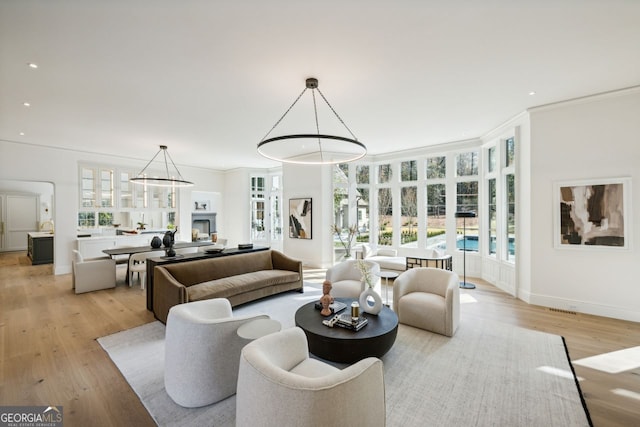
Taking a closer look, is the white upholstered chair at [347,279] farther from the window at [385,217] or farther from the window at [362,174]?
the window at [362,174]

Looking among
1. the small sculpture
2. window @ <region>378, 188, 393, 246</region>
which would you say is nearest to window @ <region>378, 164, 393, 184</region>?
window @ <region>378, 188, 393, 246</region>

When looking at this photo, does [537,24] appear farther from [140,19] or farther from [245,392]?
[245,392]

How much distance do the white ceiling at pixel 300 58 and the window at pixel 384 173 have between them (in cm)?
260

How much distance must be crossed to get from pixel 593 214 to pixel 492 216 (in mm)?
1875

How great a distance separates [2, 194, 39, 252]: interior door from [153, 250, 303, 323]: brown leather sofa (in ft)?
35.5

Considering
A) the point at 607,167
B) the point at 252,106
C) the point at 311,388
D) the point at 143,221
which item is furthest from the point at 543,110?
the point at 143,221

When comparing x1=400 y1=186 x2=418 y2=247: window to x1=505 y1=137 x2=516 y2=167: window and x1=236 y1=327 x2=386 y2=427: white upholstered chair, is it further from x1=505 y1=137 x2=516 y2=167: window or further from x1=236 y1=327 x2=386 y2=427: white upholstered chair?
x1=236 y1=327 x2=386 y2=427: white upholstered chair

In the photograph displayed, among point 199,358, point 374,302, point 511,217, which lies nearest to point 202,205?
point 374,302

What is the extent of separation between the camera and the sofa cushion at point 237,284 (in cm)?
380

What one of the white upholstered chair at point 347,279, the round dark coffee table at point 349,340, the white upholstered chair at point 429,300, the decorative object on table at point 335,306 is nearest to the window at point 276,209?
the white upholstered chair at point 347,279

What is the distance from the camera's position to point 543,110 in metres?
4.29

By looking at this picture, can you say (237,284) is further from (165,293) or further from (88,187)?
(88,187)

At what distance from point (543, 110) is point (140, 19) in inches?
214

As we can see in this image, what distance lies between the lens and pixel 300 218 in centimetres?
776
